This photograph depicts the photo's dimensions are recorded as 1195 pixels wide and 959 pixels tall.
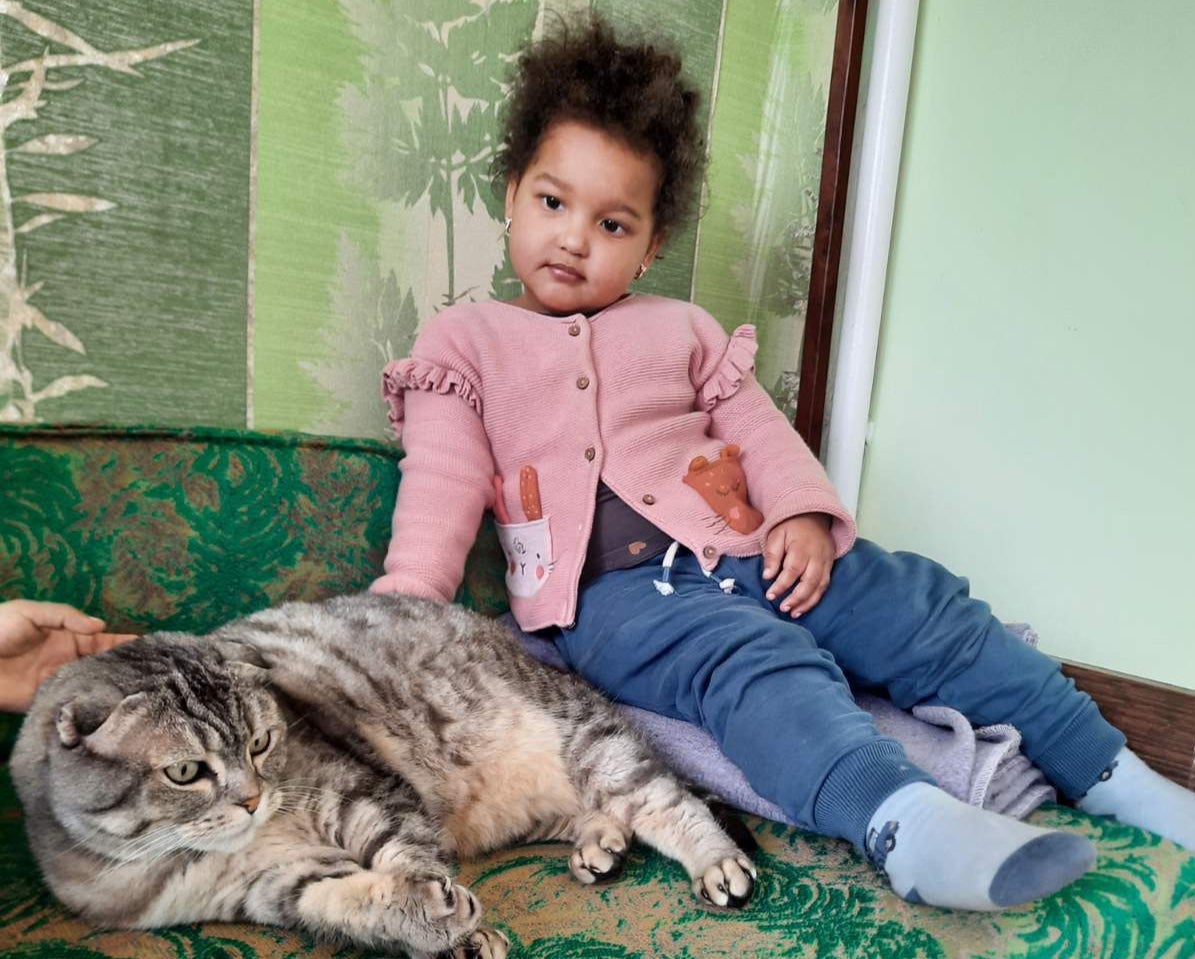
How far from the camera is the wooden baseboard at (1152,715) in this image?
3.88 feet

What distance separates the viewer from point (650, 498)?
50.0 inches

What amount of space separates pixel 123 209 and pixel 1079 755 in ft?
4.69

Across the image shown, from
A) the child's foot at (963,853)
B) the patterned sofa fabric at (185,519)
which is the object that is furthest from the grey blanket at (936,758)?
the patterned sofa fabric at (185,519)

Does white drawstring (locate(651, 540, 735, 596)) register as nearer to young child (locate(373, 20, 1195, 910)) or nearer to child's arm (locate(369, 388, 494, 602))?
young child (locate(373, 20, 1195, 910))

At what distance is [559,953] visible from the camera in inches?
30.6

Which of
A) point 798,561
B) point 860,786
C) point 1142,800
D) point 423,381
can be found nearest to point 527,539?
point 423,381

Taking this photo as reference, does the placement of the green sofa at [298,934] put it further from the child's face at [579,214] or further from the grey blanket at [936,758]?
the child's face at [579,214]

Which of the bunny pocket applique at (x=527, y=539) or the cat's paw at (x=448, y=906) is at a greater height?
the bunny pocket applique at (x=527, y=539)

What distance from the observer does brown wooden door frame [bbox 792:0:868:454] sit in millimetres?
1803

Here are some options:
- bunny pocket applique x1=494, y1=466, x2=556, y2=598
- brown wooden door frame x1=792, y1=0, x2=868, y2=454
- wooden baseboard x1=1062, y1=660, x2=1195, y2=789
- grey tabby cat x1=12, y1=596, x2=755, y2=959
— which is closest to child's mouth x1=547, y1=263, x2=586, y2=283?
bunny pocket applique x1=494, y1=466, x2=556, y2=598

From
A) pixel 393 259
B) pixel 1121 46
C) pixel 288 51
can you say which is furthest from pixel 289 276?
pixel 1121 46

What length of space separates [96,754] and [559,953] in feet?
1.43

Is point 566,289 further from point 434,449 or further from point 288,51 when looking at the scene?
point 288,51

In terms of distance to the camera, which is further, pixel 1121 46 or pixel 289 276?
pixel 1121 46
